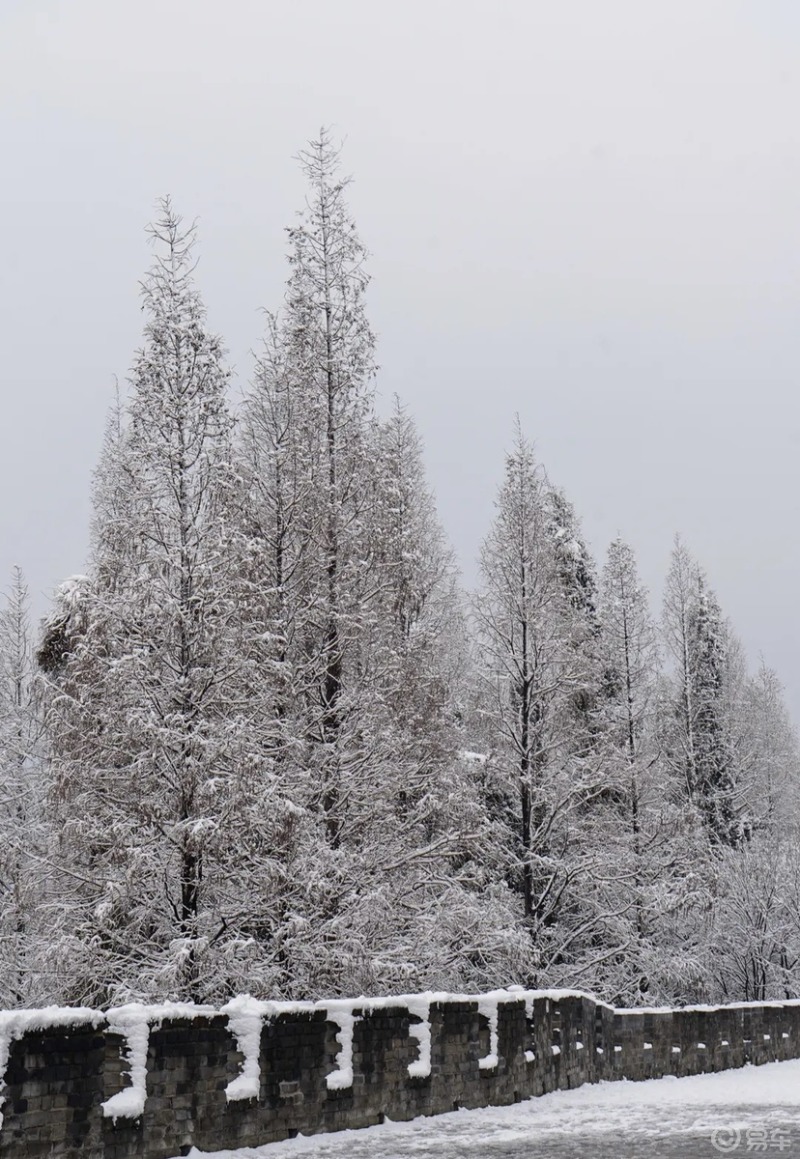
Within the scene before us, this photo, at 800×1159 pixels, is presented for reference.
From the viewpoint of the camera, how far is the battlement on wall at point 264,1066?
8.02 m

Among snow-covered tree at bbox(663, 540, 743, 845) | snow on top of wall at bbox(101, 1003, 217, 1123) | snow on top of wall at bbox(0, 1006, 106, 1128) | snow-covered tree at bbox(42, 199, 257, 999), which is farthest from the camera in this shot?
snow-covered tree at bbox(663, 540, 743, 845)

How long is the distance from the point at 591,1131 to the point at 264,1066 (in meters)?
3.33

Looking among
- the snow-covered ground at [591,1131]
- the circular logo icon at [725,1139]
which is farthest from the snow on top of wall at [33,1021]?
the circular logo icon at [725,1139]

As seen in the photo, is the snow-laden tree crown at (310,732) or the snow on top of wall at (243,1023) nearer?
the snow on top of wall at (243,1023)

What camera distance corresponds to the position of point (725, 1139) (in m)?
10.7

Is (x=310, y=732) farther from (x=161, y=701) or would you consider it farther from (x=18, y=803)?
(x=18, y=803)

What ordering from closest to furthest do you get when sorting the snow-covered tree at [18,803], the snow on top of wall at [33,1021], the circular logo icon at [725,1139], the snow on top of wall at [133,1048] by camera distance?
1. the snow on top of wall at [33,1021]
2. the snow on top of wall at [133,1048]
3. the circular logo icon at [725,1139]
4. the snow-covered tree at [18,803]

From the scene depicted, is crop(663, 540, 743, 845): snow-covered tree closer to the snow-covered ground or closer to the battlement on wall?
the snow-covered ground

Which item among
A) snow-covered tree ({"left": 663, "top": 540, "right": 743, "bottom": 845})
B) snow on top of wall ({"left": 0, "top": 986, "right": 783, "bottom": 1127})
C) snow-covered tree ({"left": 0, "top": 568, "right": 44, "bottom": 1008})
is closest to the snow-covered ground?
snow on top of wall ({"left": 0, "top": 986, "right": 783, "bottom": 1127})

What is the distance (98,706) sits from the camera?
1708 centimetres

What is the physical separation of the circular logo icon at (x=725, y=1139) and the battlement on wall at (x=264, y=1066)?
2.68 m

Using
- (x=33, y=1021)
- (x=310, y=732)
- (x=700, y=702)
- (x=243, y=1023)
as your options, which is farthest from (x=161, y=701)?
(x=700, y=702)

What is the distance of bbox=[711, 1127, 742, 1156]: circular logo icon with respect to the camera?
10.1 metres

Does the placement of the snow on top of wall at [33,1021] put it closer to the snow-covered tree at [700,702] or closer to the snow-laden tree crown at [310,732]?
the snow-laden tree crown at [310,732]
